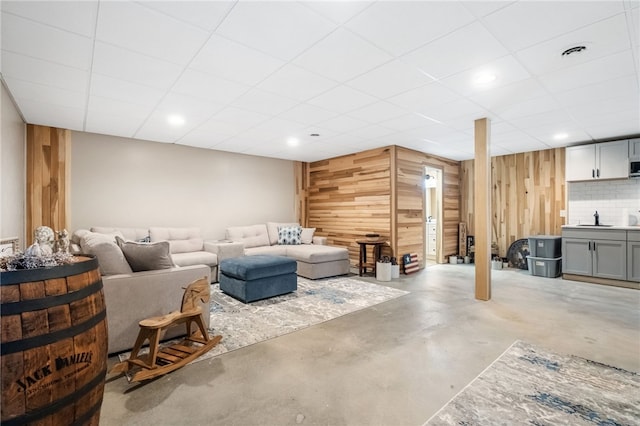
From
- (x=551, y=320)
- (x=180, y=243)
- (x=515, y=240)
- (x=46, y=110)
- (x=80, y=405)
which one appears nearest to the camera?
(x=80, y=405)

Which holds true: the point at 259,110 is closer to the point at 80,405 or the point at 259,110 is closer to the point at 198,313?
the point at 198,313

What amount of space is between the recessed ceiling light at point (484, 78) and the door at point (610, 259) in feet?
13.3

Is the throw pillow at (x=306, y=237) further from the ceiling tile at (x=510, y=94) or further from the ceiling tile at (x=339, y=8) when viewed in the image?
the ceiling tile at (x=339, y=8)

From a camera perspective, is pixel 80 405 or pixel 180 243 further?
pixel 180 243

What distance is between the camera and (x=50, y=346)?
99cm

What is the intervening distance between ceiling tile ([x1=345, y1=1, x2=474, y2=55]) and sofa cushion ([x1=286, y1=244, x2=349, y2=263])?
3580 millimetres

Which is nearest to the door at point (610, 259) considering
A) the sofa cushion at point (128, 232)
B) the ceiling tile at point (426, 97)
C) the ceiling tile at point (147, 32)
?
the ceiling tile at point (426, 97)

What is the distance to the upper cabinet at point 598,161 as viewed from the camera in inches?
195

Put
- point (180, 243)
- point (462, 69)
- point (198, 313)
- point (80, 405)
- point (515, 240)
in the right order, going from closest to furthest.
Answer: point (80, 405) < point (198, 313) < point (462, 69) < point (180, 243) < point (515, 240)

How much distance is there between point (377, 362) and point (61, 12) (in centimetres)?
334

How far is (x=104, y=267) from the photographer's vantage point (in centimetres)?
248

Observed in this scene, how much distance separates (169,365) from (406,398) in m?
1.71

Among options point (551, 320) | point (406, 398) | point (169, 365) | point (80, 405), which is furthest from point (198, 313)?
point (551, 320)

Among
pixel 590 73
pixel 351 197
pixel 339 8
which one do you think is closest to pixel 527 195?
pixel 351 197
